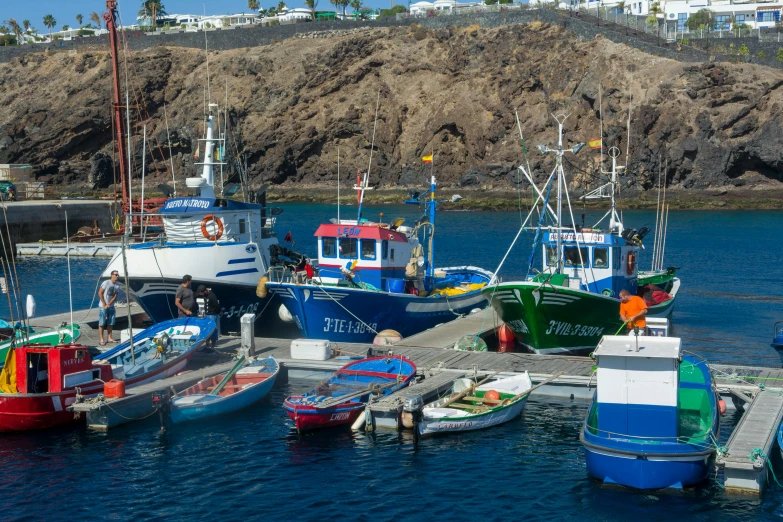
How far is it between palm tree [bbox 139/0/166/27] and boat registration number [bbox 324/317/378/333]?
123995mm

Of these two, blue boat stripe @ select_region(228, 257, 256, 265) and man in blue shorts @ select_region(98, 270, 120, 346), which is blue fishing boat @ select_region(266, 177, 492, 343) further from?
man in blue shorts @ select_region(98, 270, 120, 346)

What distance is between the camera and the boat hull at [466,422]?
17.7 m

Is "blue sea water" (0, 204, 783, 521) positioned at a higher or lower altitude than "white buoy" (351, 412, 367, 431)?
lower

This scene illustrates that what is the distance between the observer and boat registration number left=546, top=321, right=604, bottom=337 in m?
24.4

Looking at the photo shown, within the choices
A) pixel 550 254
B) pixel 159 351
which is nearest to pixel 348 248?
pixel 550 254

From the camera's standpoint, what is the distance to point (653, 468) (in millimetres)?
14609

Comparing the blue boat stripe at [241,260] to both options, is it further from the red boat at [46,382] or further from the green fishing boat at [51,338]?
the red boat at [46,382]

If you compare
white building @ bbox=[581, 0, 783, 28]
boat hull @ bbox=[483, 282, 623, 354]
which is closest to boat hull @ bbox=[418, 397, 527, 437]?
boat hull @ bbox=[483, 282, 623, 354]

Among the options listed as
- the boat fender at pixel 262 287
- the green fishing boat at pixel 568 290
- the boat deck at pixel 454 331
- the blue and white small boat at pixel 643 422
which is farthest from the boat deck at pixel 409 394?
the boat fender at pixel 262 287

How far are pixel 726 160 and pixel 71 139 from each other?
7033 cm

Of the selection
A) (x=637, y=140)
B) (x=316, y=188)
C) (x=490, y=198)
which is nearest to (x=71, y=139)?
(x=316, y=188)

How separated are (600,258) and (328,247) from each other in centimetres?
808

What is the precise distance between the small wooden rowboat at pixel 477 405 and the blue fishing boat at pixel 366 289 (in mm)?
7065

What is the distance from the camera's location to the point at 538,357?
22047 millimetres
